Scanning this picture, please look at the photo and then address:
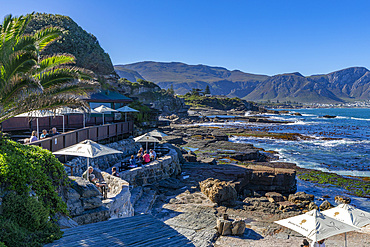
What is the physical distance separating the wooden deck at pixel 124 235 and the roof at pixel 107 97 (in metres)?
18.2

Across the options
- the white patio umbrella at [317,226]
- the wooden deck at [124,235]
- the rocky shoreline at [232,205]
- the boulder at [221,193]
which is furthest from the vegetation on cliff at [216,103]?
the wooden deck at [124,235]

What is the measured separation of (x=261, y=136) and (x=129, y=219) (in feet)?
160

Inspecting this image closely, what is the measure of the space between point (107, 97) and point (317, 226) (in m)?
20.8

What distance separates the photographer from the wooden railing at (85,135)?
13.2 metres

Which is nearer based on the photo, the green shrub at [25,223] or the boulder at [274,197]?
the green shrub at [25,223]

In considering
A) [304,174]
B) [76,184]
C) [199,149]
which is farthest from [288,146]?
[76,184]

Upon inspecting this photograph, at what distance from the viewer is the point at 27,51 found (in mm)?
7465

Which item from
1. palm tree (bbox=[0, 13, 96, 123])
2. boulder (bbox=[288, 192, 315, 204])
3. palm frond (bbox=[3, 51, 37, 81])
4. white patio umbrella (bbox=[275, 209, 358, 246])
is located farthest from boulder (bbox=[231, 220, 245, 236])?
palm frond (bbox=[3, 51, 37, 81])

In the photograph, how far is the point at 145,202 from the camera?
587 inches

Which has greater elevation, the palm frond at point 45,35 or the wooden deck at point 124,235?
the palm frond at point 45,35

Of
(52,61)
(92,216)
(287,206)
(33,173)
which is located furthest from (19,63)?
A: (287,206)

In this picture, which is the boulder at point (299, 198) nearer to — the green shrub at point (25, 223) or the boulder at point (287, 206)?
the boulder at point (287, 206)

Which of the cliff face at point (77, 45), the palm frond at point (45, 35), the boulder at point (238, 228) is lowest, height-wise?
the boulder at point (238, 228)

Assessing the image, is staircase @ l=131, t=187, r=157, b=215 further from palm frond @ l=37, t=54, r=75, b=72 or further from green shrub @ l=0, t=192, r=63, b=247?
palm frond @ l=37, t=54, r=75, b=72
